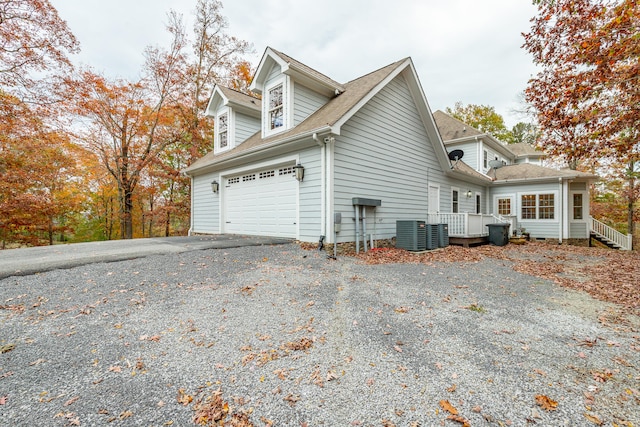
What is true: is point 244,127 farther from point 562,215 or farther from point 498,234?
point 562,215

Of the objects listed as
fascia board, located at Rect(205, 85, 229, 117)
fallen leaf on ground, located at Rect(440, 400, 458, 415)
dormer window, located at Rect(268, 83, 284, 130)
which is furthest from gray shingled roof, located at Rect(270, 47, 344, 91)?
fallen leaf on ground, located at Rect(440, 400, 458, 415)

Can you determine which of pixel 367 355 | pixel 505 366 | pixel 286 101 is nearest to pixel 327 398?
pixel 367 355

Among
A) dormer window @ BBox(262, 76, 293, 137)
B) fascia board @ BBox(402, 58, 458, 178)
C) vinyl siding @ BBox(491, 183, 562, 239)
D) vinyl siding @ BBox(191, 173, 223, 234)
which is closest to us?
dormer window @ BBox(262, 76, 293, 137)

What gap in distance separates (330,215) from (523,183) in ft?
40.9

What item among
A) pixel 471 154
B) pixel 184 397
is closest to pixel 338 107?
pixel 184 397

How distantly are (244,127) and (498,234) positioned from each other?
36.5 ft

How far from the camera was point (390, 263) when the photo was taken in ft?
21.1

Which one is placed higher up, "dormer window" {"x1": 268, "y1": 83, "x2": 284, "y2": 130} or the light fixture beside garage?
"dormer window" {"x1": 268, "y1": 83, "x2": 284, "y2": 130}

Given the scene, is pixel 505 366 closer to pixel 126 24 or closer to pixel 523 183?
pixel 523 183

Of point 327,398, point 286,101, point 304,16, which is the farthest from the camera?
point 304,16

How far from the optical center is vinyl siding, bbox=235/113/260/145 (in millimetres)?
10914

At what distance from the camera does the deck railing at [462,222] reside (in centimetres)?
980

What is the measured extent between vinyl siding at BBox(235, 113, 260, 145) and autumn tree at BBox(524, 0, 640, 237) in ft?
29.9

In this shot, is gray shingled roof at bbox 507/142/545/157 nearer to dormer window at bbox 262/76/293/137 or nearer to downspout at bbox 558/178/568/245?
downspout at bbox 558/178/568/245
